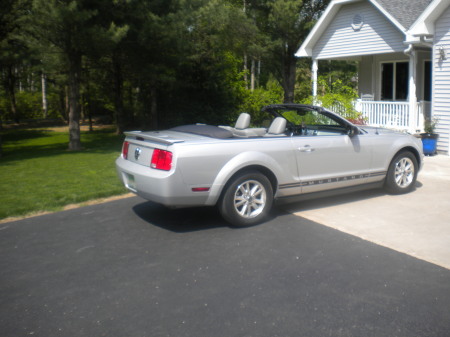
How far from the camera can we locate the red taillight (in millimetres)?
5508

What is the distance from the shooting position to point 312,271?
4527mm

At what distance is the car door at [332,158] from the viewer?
647cm

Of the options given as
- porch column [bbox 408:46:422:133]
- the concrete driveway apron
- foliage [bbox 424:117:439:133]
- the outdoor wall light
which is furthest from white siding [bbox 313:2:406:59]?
the concrete driveway apron

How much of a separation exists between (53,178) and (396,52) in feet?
41.3

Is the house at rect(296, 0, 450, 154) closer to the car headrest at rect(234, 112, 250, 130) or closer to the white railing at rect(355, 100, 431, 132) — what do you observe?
the white railing at rect(355, 100, 431, 132)

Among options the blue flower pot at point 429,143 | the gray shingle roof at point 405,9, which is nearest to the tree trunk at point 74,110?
the gray shingle roof at point 405,9

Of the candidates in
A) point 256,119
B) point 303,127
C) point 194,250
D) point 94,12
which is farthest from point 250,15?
point 194,250

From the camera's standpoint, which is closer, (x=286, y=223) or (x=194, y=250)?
(x=194, y=250)

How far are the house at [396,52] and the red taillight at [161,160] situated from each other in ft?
32.5

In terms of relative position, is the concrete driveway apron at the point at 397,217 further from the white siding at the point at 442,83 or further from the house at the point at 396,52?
the house at the point at 396,52

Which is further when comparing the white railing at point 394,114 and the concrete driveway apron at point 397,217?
the white railing at point 394,114

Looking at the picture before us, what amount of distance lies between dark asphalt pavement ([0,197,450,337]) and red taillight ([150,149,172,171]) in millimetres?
855

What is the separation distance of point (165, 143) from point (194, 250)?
53.4 inches

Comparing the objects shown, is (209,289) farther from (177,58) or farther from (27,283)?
(177,58)
